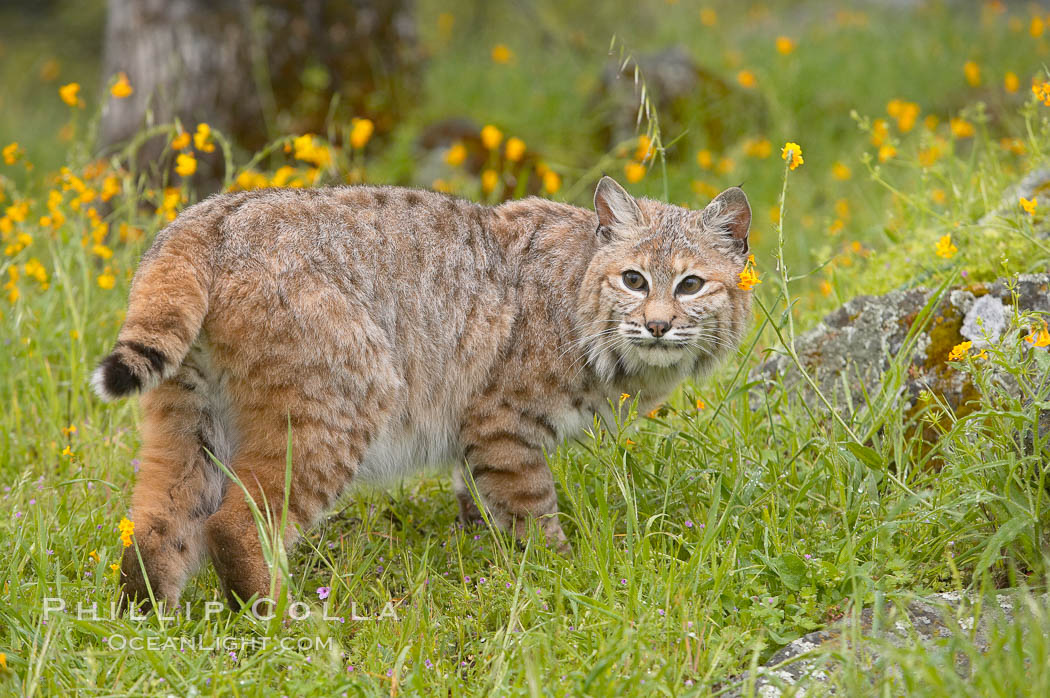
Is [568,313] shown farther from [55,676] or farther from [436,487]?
[55,676]

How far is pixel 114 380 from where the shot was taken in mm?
2779

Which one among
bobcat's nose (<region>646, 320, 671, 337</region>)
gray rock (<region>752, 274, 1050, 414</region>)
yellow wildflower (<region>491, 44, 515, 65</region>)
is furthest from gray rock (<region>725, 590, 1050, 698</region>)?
yellow wildflower (<region>491, 44, 515, 65</region>)

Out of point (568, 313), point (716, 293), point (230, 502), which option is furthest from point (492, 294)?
point (230, 502)

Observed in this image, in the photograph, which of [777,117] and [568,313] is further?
[777,117]

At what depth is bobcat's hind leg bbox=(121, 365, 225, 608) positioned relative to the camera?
11.0 ft

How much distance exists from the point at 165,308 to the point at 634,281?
177 cm

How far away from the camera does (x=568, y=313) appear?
3.94 meters

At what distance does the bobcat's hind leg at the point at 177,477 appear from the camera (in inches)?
131

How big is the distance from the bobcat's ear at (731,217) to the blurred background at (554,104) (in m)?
1.36

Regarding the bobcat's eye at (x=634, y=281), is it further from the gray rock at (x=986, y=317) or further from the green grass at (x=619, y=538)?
the gray rock at (x=986, y=317)

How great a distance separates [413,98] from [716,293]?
5798 millimetres

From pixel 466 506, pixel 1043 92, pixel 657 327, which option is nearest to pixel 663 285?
pixel 657 327

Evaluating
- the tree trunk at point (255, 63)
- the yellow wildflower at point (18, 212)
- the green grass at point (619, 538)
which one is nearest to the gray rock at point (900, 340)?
the green grass at point (619, 538)

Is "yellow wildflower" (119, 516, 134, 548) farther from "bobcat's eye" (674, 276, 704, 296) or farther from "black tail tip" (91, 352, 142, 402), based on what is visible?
"bobcat's eye" (674, 276, 704, 296)
